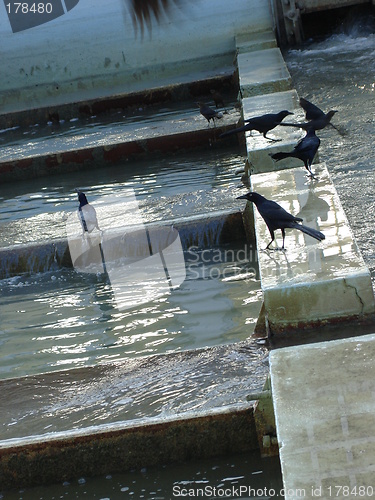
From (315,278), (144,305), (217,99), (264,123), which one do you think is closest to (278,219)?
(315,278)

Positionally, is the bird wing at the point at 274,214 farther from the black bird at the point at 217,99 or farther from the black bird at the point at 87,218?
the black bird at the point at 217,99

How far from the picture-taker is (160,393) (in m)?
4.13

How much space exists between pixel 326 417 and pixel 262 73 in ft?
30.1

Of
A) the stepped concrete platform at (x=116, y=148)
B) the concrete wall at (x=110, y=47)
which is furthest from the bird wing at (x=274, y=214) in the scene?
the concrete wall at (x=110, y=47)

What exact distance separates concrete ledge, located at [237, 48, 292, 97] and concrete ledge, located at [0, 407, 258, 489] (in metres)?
7.32

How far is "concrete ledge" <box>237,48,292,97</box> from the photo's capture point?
10.4 metres

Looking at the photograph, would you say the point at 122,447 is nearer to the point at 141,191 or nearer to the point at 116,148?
the point at 141,191

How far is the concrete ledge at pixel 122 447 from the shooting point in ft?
12.0

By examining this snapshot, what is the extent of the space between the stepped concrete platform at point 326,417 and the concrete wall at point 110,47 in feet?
43.0

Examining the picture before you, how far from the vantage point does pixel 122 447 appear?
3688 millimetres

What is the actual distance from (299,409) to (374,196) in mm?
4240

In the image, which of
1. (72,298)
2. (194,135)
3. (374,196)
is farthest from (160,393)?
(194,135)

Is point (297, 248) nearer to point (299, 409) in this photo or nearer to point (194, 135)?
point (299, 409)

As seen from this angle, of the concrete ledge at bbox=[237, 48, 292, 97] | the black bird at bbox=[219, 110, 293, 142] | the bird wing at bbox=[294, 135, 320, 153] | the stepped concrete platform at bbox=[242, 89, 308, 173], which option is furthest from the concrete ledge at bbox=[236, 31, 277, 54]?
the bird wing at bbox=[294, 135, 320, 153]
